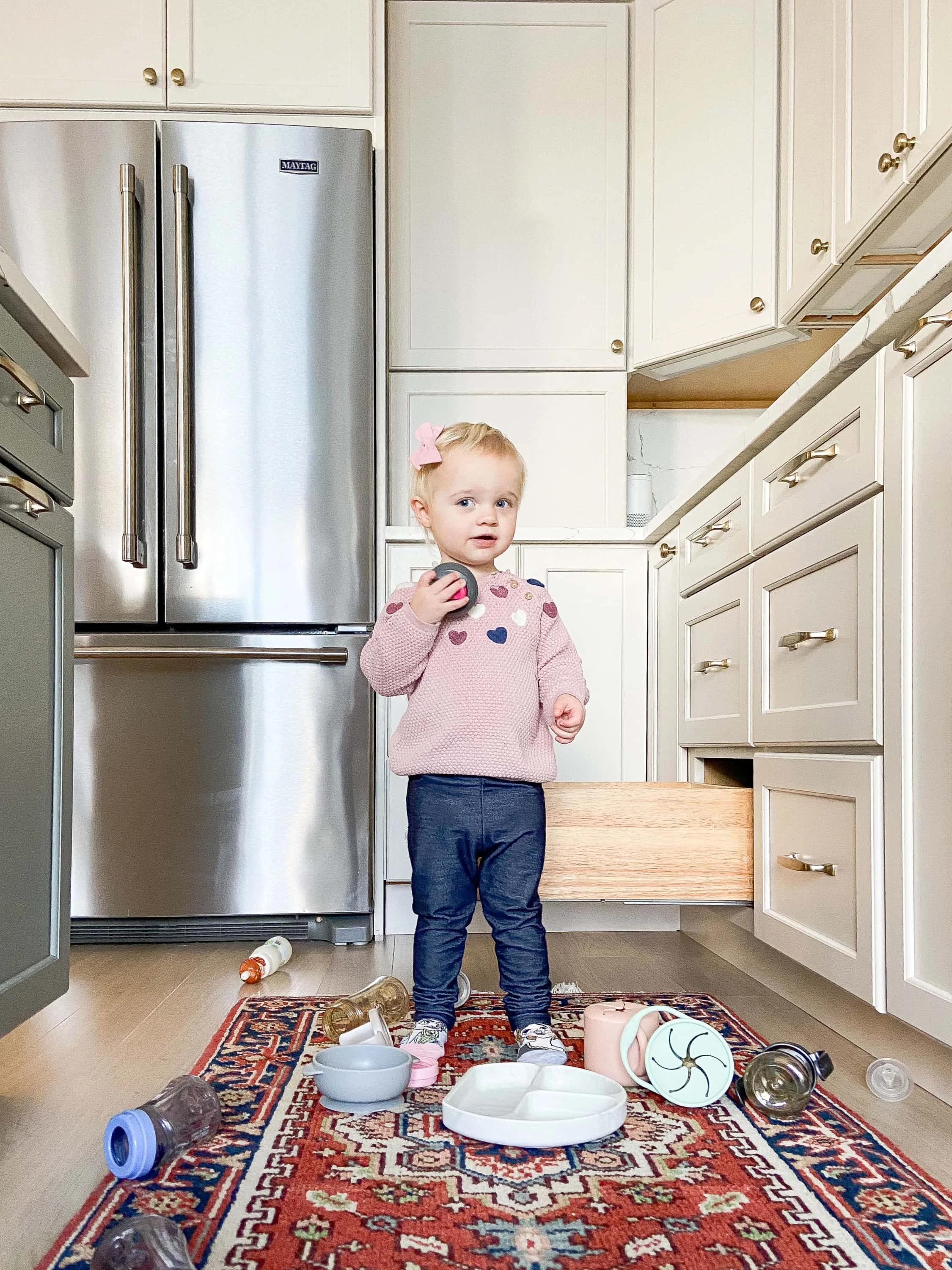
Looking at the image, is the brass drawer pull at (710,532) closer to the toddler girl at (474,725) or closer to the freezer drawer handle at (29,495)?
the toddler girl at (474,725)

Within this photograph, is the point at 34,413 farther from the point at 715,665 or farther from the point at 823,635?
the point at 715,665

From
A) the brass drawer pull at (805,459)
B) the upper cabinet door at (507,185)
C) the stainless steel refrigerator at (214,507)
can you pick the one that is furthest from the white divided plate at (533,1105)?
the upper cabinet door at (507,185)

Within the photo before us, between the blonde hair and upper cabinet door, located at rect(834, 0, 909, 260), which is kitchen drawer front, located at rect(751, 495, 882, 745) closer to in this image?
the blonde hair

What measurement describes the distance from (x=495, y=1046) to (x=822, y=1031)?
17.3 inches

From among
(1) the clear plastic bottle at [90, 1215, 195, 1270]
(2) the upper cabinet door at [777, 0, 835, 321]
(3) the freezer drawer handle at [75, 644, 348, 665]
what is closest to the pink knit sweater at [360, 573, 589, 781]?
(3) the freezer drawer handle at [75, 644, 348, 665]

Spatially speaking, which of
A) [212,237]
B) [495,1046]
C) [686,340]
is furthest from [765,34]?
[495,1046]

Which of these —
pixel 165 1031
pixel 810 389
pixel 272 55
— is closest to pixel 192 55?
pixel 272 55

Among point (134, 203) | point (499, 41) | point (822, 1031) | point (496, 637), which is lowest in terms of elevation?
point (822, 1031)

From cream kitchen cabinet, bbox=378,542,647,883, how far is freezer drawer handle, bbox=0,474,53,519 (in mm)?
1295

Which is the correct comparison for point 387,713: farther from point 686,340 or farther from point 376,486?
point 686,340

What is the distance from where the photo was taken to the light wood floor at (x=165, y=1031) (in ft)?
3.01

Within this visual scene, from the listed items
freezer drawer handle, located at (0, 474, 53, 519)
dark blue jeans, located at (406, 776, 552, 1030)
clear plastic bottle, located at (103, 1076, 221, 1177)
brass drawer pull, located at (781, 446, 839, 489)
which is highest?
brass drawer pull, located at (781, 446, 839, 489)

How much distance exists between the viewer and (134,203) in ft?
6.89

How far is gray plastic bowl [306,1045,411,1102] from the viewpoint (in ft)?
3.47
